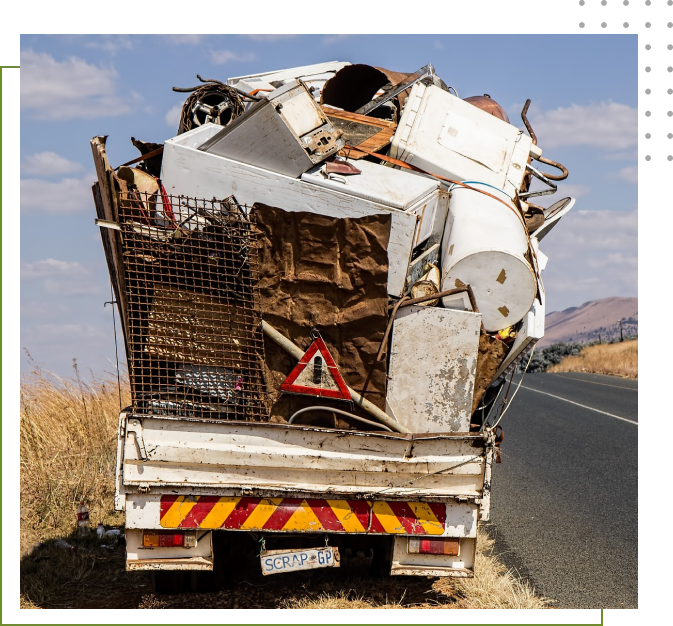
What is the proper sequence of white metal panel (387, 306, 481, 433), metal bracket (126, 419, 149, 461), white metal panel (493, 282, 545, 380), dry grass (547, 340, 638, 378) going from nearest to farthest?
metal bracket (126, 419, 149, 461), white metal panel (387, 306, 481, 433), white metal panel (493, 282, 545, 380), dry grass (547, 340, 638, 378)

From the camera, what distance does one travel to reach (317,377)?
482 cm

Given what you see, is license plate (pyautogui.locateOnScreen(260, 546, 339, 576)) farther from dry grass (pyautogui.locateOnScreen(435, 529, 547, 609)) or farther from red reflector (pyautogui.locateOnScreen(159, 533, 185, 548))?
dry grass (pyautogui.locateOnScreen(435, 529, 547, 609))

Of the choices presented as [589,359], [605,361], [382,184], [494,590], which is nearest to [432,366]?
[382,184]

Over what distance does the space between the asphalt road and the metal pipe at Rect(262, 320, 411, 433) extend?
5.71 feet

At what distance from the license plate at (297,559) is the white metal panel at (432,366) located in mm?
852

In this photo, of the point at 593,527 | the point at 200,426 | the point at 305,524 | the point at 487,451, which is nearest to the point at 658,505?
the point at 593,527

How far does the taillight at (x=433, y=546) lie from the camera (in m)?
4.89

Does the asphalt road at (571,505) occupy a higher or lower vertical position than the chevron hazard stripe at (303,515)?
lower

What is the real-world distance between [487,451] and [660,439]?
15.6ft

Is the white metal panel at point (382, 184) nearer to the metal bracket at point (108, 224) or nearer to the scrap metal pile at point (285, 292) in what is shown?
the scrap metal pile at point (285, 292)

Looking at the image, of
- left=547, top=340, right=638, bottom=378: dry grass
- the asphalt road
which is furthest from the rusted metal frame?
left=547, top=340, right=638, bottom=378: dry grass

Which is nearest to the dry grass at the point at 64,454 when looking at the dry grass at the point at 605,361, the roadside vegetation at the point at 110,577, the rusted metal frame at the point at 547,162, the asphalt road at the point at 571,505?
the roadside vegetation at the point at 110,577

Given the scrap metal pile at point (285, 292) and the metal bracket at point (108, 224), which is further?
the scrap metal pile at point (285, 292)

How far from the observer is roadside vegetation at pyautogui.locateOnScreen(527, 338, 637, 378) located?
98.6 feet
